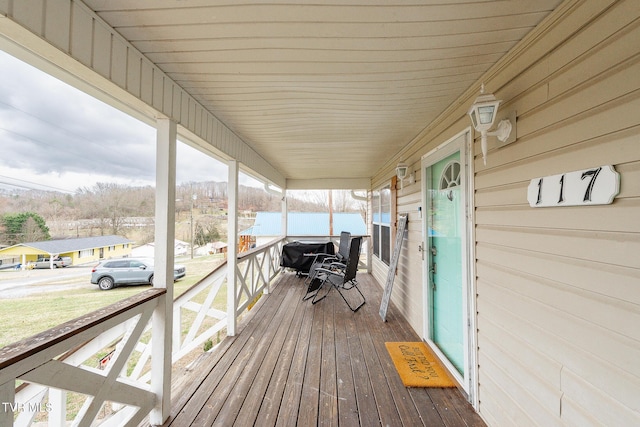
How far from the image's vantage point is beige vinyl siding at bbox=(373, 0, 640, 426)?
89cm

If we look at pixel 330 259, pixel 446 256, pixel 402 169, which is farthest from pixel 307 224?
pixel 446 256

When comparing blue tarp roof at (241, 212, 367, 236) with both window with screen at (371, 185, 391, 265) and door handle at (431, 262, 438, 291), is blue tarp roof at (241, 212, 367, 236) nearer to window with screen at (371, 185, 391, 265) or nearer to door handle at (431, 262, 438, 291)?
window with screen at (371, 185, 391, 265)

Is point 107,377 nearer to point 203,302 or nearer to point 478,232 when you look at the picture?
point 203,302

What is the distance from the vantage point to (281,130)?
271 cm

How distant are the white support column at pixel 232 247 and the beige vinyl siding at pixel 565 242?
2.47 m

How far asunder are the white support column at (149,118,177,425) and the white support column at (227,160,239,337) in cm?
109

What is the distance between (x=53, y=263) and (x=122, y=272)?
1.76 ft

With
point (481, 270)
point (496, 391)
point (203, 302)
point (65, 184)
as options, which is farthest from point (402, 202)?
point (65, 184)

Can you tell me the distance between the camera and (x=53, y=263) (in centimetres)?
110

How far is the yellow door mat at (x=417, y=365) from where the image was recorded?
6.62 feet

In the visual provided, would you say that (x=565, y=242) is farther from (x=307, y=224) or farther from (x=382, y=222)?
(x=307, y=224)

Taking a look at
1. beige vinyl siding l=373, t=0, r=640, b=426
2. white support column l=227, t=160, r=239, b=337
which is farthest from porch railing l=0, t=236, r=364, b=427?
beige vinyl siding l=373, t=0, r=640, b=426

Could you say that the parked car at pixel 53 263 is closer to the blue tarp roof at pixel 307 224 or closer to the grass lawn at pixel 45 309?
the grass lawn at pixel 45 309

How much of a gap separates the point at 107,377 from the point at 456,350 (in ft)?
8.52
